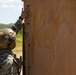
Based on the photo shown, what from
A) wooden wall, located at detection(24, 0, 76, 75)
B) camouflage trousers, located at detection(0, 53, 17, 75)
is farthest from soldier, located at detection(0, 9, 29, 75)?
wooden wall, located at detection(24, 0, 76, 75)

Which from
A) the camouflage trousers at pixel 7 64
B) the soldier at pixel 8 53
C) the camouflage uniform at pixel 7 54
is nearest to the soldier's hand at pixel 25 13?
the soldier at pixel 8 53

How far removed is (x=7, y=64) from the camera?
399 cm

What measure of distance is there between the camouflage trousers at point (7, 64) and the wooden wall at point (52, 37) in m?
0.29

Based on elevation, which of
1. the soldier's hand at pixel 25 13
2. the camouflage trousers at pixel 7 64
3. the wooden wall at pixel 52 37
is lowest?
the camouflage trousers at pixel 7 64

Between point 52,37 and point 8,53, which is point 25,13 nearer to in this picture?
point 8,53

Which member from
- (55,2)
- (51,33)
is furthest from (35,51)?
(55,2)

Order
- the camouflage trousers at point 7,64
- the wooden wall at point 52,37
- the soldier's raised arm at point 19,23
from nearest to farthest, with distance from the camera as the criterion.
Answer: the wooden wall at point 52,37, the camouflage trousers at point 7,64, the soldier's raised arm at point 19,23

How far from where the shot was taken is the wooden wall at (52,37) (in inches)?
122

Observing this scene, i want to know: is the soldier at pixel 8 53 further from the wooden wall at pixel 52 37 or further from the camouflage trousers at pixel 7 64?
the wooden wall at pixel 52 37

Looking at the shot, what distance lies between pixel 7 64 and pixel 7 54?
0.59ft

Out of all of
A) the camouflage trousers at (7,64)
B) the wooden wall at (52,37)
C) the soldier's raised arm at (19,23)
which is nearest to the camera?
the wooden wall at (52,37)

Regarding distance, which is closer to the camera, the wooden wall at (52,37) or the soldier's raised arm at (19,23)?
the wooden wall at (52,37)

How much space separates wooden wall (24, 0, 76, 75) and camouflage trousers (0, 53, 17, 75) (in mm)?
294

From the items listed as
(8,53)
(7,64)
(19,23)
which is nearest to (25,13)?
(19,23)
